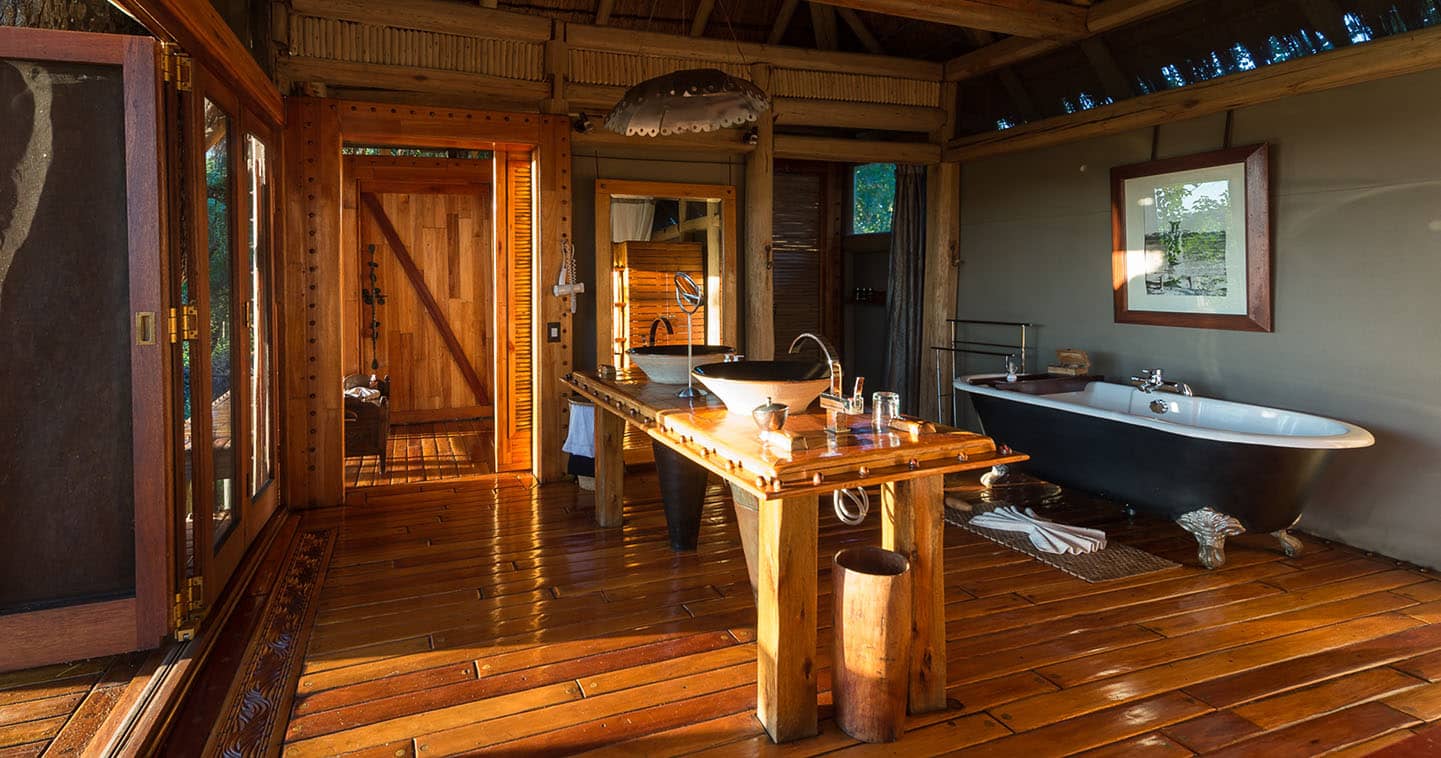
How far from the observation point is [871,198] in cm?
794

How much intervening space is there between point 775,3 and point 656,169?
145 cm

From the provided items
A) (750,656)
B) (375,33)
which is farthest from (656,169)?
(750,656)

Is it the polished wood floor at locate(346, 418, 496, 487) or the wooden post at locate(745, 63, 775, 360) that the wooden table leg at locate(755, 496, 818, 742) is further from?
the polished wood floor at locate(346, 418, 496, 487)

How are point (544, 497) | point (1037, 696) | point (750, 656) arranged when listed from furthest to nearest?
point (544, 497) → point (750, 656) → point (1037, 696)

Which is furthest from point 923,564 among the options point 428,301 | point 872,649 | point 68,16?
point 428,301

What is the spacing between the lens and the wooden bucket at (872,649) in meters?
2.47

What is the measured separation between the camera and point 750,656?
3.13 m

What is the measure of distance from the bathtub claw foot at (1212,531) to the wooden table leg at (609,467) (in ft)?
9.00

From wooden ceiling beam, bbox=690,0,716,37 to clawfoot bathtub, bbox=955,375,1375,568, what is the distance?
3029 millimetres

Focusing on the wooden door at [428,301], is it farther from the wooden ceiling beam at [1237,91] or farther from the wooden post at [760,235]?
the wooden ceiling beam at [1237,91]

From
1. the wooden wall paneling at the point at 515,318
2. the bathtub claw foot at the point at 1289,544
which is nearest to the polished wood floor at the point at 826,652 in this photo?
the bathtub claw foot at the point at 1289,544

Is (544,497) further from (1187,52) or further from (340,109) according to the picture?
(1187,52)

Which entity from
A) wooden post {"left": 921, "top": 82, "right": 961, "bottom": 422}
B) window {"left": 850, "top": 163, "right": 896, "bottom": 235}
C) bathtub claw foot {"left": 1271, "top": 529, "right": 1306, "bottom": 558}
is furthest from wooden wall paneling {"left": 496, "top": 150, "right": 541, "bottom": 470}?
bathtub claw foot {"left": 1271, "top": 529, "right": 1306, "bottom": 558}

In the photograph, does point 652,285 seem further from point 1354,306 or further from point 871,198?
point 1354,306
